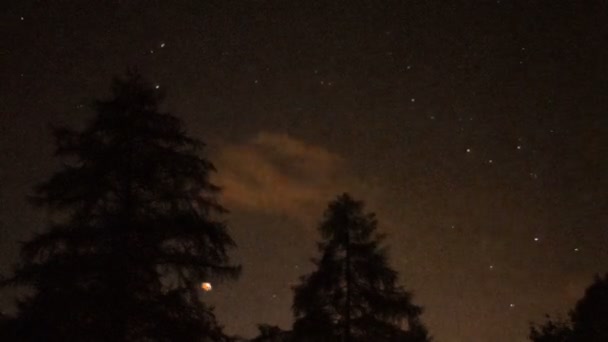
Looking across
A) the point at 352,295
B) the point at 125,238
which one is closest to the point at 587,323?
the point at 352,295

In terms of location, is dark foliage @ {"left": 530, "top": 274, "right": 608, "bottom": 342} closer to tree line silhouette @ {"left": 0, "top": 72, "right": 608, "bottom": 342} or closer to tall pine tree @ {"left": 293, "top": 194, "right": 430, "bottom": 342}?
tall pine tree @ {"left": 293, "top": 194, "right": 430, "bottom": 342}

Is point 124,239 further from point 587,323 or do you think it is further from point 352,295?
point 587,323

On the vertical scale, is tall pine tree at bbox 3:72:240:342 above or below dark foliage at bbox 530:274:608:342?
below

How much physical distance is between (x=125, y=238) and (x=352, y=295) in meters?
9.50

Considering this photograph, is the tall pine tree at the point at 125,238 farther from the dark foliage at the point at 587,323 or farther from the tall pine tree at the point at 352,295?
the dark foliage at the point at 587,323

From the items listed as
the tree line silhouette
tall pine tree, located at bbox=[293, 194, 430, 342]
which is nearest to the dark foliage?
tall pine tree, located at bbox=[293, 194, 430, 342]

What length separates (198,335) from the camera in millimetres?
15562

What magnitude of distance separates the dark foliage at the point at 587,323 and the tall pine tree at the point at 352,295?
9.23 metres

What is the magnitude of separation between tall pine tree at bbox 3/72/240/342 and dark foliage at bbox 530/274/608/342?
18.3 metres

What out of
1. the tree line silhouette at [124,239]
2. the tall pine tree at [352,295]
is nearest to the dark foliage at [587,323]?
the tall pine tree at [352,295]

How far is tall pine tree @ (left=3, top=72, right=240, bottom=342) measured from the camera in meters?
15.1

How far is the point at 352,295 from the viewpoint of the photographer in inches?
922

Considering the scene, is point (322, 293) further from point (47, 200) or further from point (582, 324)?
point (582, 324)

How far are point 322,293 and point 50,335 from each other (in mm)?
10265
